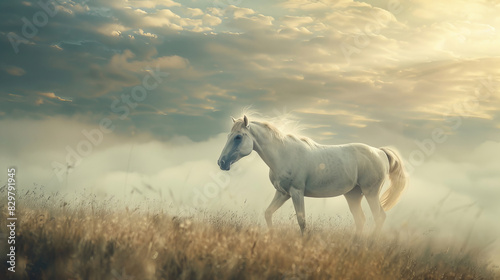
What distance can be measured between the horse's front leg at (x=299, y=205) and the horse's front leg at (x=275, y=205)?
1.09ft

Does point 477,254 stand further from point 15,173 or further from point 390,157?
point 15,173

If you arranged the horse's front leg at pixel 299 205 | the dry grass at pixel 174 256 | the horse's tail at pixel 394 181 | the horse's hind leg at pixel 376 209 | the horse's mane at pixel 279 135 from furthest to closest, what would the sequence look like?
the horse's tail at pixel 394 181 < the horse's hind leg at pixel 376 209 < the horse's mane at pixel 279 135 < the horse's front leg at pixel 299 205 < the dry grass at pixel 174 256

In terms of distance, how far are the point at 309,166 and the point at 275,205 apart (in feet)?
3.58

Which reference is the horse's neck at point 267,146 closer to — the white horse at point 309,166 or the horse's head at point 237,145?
the white horse at point 309,166

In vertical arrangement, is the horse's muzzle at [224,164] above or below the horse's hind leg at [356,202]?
above

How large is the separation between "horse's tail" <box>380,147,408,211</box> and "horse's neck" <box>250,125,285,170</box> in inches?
131

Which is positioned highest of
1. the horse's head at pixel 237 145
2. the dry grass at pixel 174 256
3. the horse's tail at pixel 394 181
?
the horse's head at pixel 237 145

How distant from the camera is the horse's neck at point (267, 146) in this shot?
9.32m

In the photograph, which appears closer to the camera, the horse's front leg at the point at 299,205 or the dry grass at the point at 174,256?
the dry grass at the point at 174,256

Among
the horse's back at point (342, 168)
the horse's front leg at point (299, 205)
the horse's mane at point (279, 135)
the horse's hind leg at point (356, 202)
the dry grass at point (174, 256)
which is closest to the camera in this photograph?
the dry grass at point (174, 256)

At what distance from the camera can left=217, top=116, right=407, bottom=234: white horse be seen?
9.01 m

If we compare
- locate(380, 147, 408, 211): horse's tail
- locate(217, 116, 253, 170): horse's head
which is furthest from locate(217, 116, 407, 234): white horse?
locate(380, 147, 408, 211): horse's tail

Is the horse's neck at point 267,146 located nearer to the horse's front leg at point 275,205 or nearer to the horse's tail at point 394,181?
the horse's front leg at point 275,205

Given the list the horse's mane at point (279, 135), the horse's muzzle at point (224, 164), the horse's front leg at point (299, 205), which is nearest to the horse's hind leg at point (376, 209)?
the horse's mane at point (279, 135)
